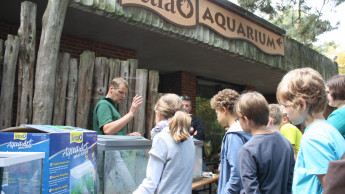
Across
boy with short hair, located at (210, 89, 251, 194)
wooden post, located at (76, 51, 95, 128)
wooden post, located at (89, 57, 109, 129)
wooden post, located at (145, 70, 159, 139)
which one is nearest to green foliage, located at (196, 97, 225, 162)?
wooden post, located at (145, 70, 159, 139)

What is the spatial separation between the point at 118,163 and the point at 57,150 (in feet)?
2.37

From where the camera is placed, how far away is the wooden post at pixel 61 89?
10.4 feet

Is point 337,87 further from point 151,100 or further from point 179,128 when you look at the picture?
point 151,100

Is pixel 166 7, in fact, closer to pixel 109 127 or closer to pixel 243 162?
pixel 109 127

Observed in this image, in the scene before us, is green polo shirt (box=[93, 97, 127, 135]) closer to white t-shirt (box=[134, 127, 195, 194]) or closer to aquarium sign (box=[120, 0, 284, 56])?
white t-shirt (box=[134, 127, 195, 194])

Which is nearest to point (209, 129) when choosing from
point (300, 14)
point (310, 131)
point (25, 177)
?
point (300, 14)

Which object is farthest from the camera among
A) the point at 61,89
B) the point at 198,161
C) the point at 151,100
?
the point at 151,100

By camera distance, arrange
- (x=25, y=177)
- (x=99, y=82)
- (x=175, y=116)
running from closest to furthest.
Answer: (x=25, y=177)
(x=175, y=116)
(x=99, y=82)

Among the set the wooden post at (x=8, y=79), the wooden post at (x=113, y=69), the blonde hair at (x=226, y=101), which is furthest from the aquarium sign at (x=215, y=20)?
the blonde hair at (x=226, y=101)

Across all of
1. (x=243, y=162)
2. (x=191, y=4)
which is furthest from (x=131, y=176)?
(x=191, y=4)

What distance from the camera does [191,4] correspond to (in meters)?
4.35

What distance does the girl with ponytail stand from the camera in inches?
81.6

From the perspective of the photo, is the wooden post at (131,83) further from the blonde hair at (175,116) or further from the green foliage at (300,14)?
the green foliage at (300,14)

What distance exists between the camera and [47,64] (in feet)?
9.30
